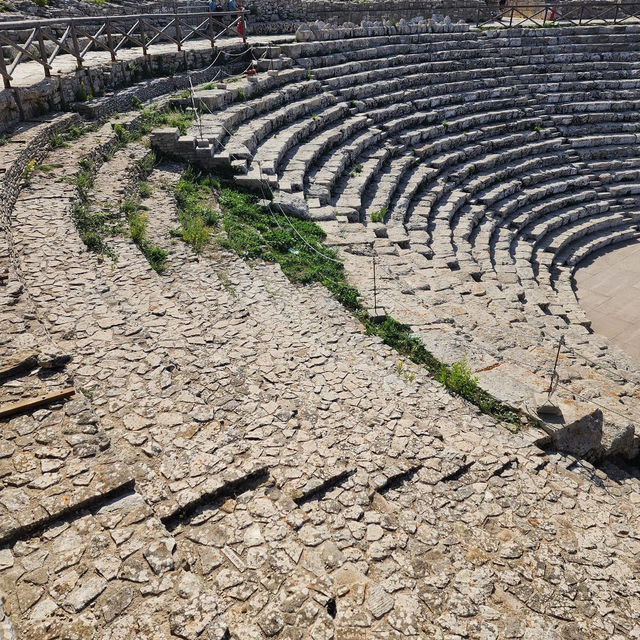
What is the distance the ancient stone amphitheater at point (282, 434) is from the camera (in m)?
3.68

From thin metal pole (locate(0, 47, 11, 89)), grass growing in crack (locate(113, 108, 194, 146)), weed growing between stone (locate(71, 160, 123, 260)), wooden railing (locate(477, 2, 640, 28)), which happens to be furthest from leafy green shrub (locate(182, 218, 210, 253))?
wooden railing (locate(477, 2, 640, 28))

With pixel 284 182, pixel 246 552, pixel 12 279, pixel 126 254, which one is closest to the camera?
pixel 246 552

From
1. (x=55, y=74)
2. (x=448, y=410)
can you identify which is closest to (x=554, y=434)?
(x=448, y=410)

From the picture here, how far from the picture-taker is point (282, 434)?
5.23 meters

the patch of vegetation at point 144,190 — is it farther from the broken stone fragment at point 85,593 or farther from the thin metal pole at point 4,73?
the broken stone fragment at point 85,593

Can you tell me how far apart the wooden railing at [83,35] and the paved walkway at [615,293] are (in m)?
11.7

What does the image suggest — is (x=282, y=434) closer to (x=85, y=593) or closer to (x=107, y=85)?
(x=85, y=593)

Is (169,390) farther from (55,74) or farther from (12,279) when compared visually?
(55,74)

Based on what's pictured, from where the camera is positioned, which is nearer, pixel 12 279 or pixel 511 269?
pixel 12 279

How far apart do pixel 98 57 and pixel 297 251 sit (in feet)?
29.5

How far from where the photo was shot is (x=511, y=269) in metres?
11.6

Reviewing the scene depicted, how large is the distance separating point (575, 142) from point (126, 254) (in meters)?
14.3

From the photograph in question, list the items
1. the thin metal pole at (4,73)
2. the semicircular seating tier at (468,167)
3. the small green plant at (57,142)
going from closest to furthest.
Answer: the semicircular seating tier at (468,167), the thin metal pole at (4,73), the small green plant at (57,142)

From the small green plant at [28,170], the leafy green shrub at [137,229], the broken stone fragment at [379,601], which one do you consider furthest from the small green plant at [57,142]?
the broken stone fragment at [379,601]
